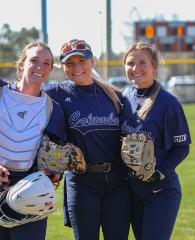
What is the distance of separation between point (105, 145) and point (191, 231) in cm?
248

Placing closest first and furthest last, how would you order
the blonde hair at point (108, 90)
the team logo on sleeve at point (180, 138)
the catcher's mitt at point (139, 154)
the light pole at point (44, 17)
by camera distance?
the catcher's mitt at point (139, 154) < the team logo on sleeve at point (180, 138) < the blonde hair at point (108, 90) < the light pole at point (44, 17)

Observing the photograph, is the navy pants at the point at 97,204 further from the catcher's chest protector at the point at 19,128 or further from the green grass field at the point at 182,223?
the green grass field at the point at 182,223

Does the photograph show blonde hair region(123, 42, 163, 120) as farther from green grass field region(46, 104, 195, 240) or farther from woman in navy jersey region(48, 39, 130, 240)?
green grass field region(46, 104, 195, 240)

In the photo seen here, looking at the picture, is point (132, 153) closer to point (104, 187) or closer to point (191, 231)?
point (104, 187)

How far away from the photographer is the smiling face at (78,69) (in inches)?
175

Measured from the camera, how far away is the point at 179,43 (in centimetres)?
3806

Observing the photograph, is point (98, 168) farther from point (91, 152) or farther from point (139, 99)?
point (139, 99)

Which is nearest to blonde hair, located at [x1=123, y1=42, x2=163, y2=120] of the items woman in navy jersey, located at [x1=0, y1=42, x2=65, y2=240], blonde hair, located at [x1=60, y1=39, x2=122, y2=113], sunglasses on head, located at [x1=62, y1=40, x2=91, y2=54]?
blonde hair, located at [x1=60, y1=39, x2=122, y2=113]

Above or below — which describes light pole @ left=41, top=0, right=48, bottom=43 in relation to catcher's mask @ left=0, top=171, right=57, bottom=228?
above

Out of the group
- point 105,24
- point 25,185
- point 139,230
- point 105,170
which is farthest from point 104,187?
point 105,24

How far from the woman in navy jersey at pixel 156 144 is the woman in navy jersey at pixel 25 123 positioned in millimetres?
675

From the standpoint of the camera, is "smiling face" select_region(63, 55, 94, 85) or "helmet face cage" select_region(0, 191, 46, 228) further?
"smiling face" select_region(63, 55, 94, 85)

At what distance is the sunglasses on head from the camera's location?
176 inches

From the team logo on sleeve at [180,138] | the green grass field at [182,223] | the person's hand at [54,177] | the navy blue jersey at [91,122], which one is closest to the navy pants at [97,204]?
the navy blue jersey at [91,122]
